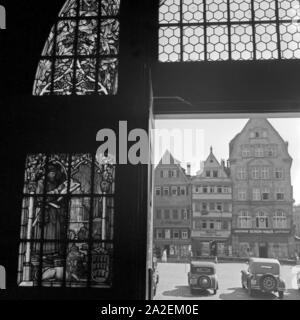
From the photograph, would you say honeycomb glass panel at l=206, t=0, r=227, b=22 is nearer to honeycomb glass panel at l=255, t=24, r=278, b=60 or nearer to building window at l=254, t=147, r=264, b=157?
honeycomb glass panel at l=255, t=24, r=278, b=60

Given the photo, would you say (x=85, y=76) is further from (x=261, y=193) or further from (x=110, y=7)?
(x=261, y=193)

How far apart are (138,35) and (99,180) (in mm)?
1389

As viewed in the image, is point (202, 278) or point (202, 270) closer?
point (202, 278)

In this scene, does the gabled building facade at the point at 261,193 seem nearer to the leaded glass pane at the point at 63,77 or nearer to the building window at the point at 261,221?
the building window at the point at 261,221

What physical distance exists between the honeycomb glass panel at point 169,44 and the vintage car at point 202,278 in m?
6.79

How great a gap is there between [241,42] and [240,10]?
365mm

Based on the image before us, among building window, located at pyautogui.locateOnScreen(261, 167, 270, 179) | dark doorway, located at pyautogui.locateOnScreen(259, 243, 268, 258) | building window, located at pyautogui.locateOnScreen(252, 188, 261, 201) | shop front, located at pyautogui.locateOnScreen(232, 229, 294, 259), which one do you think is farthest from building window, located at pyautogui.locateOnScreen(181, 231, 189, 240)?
building window, located at pyautogui.locateOnScreen(261, 167, 270, 179)

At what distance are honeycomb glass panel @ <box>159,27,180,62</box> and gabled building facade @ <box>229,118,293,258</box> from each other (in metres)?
19.2

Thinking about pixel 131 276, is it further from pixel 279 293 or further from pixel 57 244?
pixel 279 293

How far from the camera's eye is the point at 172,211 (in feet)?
68.6

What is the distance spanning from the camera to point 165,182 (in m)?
21.3

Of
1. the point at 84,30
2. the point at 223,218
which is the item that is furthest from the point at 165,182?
the point at 84,30


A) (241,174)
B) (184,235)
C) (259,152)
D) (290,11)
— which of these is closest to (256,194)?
(241,174)

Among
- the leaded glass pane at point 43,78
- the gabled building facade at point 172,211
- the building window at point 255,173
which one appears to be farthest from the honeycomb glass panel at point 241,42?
the building window at point 255,173
